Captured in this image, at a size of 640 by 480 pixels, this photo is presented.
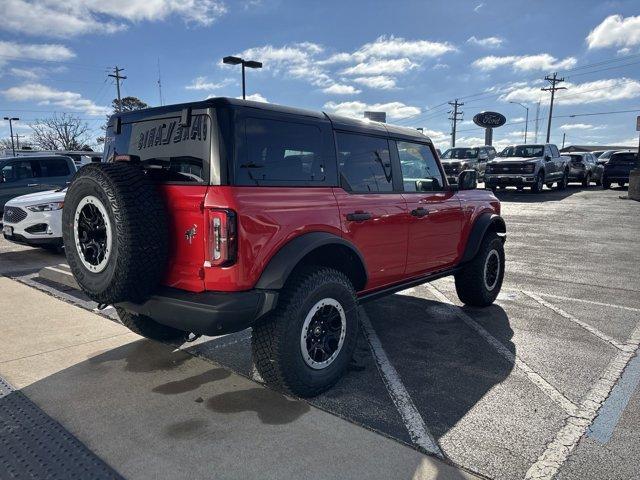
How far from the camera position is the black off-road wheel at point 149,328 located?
3.91 meters

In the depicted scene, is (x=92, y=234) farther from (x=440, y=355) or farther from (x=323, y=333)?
(x=440, y=355)

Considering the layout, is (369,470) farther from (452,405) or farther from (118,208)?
(118,208)

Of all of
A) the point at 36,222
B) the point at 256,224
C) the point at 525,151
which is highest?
the point at 525,151

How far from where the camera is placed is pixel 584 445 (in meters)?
2.67

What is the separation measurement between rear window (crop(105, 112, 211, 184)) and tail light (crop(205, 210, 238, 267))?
0.26 m

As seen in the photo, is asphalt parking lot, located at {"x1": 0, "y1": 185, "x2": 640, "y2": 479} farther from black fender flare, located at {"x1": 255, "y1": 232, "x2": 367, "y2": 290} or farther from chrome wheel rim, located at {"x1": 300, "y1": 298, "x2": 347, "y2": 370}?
black fender flare, located at {"x1": 255, "y1": 232, "x2": 367, "y2": 290}

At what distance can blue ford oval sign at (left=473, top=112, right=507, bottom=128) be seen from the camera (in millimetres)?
41981

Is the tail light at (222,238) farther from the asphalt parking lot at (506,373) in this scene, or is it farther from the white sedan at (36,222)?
the white sedan at (36,222)

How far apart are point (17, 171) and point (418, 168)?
38.0ft

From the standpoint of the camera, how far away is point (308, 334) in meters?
3.23

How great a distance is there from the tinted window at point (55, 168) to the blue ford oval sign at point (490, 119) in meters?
37.8

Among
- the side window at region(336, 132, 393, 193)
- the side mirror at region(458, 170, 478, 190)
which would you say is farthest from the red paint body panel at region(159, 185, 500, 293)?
the side mirror at region(458, 170, 478, 190)

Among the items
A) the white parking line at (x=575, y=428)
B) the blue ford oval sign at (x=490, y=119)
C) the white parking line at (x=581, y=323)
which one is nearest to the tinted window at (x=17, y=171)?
the white parking line at (x=581, y=323)

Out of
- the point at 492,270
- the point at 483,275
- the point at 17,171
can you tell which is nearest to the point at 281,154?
the point at 483,275
